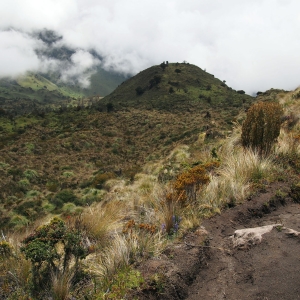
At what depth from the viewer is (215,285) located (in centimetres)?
312

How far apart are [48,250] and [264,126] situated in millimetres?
6347

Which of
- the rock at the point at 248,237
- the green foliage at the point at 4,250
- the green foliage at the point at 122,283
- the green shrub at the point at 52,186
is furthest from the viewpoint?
the green shrub at the point at 52,186

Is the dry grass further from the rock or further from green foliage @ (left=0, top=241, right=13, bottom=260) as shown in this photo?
the rock

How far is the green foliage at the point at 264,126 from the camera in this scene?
23.5 ft

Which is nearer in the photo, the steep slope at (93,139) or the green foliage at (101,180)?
the green foliage at (101,180)

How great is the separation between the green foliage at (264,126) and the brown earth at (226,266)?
311cm

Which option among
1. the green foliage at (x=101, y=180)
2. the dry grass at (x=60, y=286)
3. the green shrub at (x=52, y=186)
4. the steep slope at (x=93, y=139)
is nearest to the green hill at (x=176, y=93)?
the steep slope at (x=93, y=139)

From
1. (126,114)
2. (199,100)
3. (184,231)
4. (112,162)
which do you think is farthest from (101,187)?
(199,100)

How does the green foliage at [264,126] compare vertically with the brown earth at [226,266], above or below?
above

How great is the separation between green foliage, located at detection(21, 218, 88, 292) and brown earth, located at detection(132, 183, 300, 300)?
96 centimetres

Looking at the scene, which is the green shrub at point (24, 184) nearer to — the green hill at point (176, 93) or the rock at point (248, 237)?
the rock at point (248, 237)

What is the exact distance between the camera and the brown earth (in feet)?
9.56

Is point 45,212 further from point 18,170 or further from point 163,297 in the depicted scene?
point 163,297

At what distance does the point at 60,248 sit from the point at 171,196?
2.26 meters
